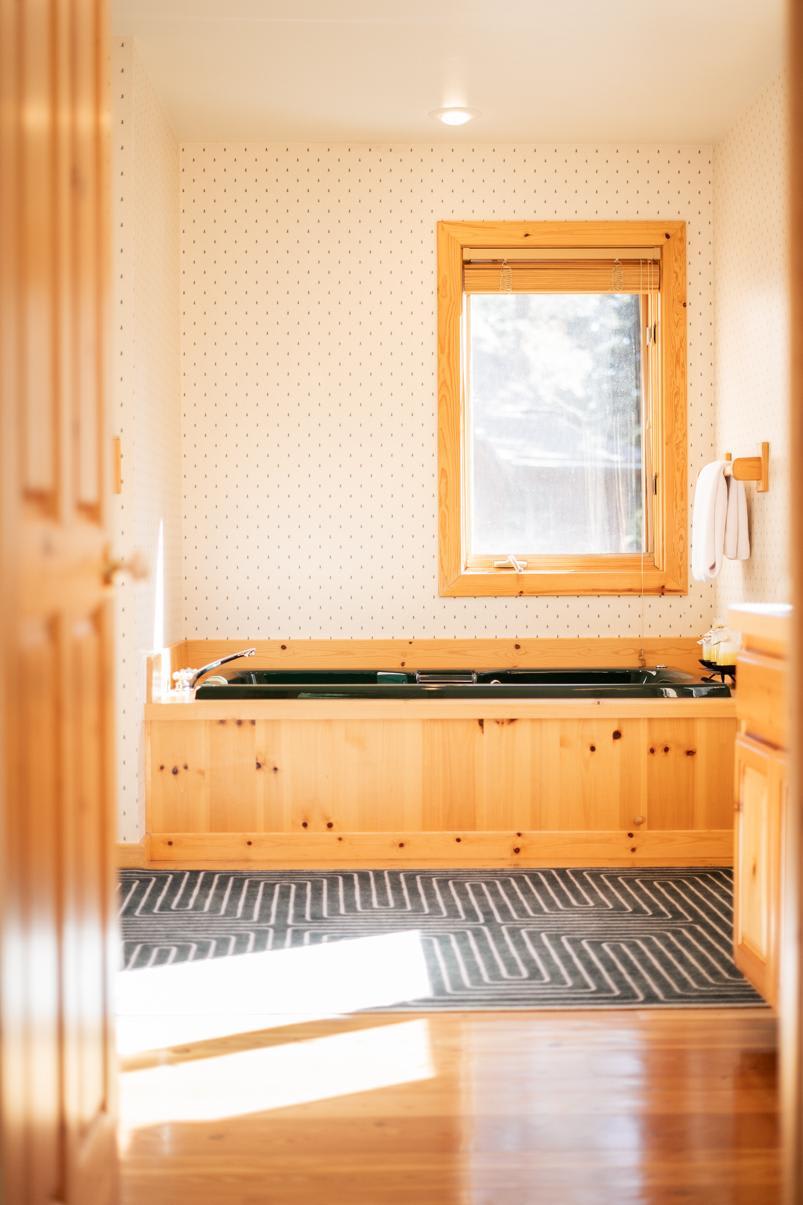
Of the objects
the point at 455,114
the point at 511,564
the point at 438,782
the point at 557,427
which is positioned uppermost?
the point at 455,114

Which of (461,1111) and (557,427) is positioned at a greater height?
(557,427)

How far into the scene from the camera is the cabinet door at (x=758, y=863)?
2.49 m

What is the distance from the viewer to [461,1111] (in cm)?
213

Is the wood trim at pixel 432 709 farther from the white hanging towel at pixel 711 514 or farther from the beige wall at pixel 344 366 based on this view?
the beige wall at pixel 344 366

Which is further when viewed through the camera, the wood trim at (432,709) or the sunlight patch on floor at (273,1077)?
the wood trim at (432,709)

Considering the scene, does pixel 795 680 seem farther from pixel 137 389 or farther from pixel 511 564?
pixel 511 564

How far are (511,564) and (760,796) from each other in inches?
90.6

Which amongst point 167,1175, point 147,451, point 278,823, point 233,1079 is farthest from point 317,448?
point 167,1175

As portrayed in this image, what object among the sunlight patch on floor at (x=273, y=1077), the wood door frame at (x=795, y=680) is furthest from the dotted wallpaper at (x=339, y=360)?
the wood door frame at (x=795, y=680)

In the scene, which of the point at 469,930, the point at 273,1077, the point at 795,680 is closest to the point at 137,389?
the point at 469,930

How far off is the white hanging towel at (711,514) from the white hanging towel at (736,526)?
17 mm

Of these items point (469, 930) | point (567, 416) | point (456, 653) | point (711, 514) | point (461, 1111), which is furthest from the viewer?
point (567, 416)

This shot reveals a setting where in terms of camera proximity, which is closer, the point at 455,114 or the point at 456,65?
the point at 456,65

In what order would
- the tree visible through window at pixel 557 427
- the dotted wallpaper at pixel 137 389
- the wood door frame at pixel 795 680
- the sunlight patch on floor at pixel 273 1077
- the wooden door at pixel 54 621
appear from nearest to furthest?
1. the wooden door at pixel 54 621
2. the wood door frame at pixel 795 680
3. the sunlight patch on floor at pixel 273 1077
4. the dotted wallpaper at pixel 137 389
5. the tree visible through window at pixel 557 427
